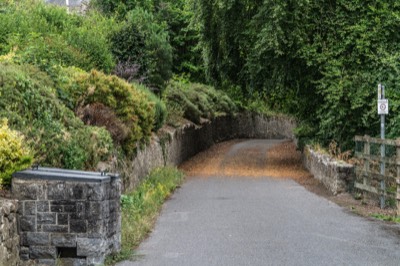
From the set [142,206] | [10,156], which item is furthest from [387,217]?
[10,156]

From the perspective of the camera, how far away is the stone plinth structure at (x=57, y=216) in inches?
379

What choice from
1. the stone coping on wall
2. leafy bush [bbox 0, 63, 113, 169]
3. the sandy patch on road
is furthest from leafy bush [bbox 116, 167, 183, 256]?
the sandy patch on road

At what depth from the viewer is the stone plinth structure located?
963cm

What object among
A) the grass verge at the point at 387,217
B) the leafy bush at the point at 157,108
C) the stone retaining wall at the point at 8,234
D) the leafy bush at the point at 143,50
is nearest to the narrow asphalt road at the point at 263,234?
the grass verge at the point at 387,217

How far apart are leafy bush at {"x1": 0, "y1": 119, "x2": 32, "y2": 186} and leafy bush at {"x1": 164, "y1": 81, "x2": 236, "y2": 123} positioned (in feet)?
69.2

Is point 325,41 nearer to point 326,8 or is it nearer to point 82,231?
point 326,8

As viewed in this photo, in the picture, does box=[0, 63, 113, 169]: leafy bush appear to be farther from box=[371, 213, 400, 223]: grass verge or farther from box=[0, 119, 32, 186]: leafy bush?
box=[371, 213, 400, 223]: grass verge

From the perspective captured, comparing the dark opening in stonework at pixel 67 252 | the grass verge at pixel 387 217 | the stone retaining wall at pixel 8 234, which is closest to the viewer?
the stone retaining wall at pixel 8 234

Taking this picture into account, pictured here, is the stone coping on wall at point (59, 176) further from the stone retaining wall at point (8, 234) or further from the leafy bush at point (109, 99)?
the leafy bush at point (109, 99)

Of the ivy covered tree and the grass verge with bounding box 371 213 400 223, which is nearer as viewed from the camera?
the grass verge with bounding box 371 213 400 223

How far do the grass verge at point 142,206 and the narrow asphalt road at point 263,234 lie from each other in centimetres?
20

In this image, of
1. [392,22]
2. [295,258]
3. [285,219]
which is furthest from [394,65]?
[295,258]

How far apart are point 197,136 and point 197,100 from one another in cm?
334

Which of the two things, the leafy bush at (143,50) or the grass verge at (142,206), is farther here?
the leafy bush at (143,50)
